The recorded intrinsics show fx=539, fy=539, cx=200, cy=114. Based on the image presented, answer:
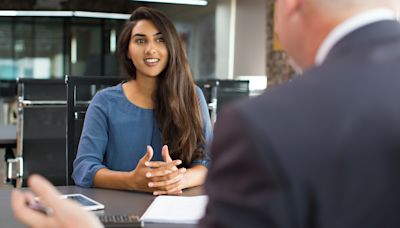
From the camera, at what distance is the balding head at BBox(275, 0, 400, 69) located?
59 centimetres

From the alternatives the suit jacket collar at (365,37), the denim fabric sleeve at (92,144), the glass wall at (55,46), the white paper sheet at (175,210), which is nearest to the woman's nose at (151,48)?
the denim fabric sleeve at (92,144)

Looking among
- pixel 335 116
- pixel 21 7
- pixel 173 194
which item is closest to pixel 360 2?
pixel 335 116

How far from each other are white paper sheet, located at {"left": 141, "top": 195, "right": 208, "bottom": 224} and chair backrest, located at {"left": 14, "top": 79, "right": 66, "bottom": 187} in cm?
189

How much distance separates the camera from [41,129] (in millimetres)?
3254

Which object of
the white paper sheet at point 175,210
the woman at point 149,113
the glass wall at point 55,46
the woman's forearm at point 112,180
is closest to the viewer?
the white paper sheet at point 175,210

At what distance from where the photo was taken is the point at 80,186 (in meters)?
1.64

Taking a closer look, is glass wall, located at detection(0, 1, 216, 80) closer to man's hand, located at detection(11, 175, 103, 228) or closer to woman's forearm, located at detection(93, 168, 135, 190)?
woman's forearm, located at detection(93, 168, 135, 190)

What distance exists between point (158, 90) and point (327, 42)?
129 centimetres

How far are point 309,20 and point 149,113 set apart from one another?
1.24 metres

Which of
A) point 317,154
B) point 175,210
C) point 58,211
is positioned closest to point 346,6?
point 317,154

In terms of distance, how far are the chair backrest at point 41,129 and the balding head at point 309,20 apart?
2.63 m

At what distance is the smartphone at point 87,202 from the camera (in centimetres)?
132

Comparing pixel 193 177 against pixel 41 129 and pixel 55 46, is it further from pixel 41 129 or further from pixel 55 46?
pixel 55 46

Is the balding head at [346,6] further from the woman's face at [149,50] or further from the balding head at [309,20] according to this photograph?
the woman's face at [149,50]
